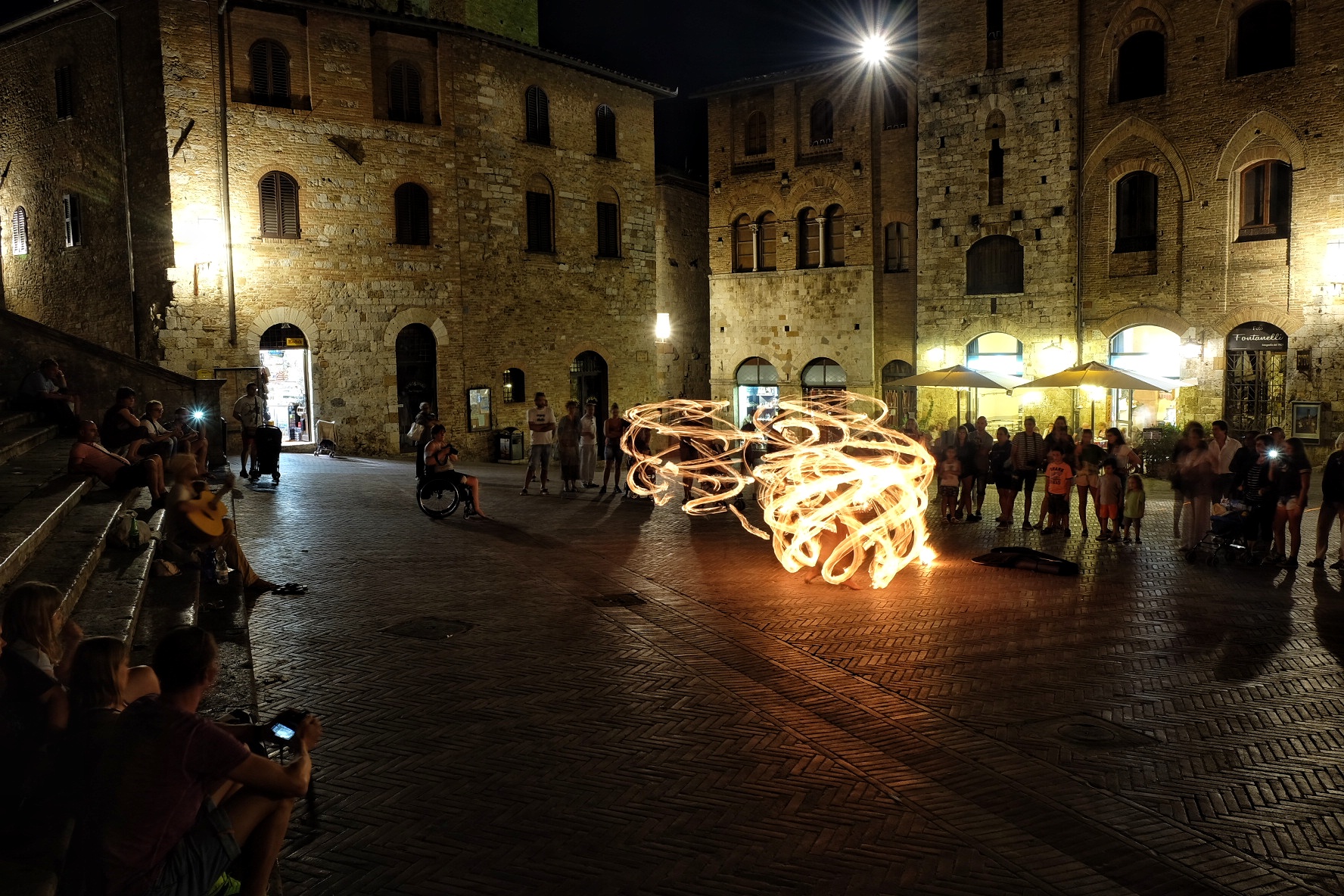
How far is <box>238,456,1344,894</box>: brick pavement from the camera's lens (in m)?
6.07

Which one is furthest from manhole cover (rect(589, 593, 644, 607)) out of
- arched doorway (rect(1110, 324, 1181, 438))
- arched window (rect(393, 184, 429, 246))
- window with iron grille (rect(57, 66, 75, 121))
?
window with iron grille (rect(57, 66, 75, 121))

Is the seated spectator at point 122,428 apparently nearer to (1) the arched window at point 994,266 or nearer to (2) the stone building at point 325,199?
(2) the stone building at point 325,199

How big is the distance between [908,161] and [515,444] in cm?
1459

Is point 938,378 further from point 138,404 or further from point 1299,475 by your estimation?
point 138,404

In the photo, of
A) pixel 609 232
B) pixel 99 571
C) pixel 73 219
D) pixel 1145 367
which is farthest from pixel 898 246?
pixel 99 571

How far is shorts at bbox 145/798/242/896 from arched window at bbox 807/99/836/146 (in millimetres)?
31911

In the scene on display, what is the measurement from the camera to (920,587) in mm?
13164

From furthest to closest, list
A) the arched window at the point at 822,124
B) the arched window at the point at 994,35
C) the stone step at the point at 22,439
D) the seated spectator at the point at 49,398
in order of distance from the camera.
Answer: the arched window at the point at 822,124
the arched window at the point at 994,35
the seated spectator at the point at 49,398
the stone step at the point at 22,439

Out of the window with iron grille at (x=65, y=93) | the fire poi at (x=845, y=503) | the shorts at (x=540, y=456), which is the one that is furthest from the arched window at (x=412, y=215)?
the fire poi at (x=845, y=503)

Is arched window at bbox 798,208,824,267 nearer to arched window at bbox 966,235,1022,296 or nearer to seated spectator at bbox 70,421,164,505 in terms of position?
arched window at bbox 966,235,1022,296

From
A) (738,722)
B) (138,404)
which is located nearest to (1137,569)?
(738,722)

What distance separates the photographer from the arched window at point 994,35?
2919 cm

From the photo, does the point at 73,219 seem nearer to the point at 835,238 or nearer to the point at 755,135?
the point at 755,135

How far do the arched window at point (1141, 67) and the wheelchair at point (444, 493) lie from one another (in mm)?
20352
